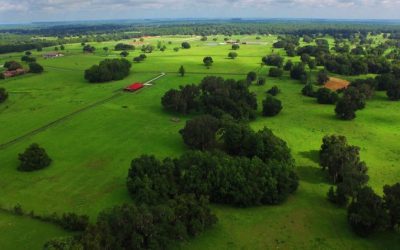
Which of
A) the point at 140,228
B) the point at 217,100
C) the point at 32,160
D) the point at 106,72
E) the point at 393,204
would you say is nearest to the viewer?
the point at 140,228

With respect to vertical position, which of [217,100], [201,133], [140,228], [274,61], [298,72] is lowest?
[140,228]

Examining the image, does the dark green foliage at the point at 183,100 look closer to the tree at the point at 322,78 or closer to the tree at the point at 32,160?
the tree at the point at 32,160

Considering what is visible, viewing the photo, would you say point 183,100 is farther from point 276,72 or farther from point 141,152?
point 276,72

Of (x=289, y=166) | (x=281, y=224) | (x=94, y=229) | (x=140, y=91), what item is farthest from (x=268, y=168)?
(x=140, y=91)

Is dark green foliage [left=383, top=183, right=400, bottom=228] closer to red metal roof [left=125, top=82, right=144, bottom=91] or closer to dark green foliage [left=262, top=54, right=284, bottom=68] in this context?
red metal roof [left=125, top=82, right=144, bottom=91]

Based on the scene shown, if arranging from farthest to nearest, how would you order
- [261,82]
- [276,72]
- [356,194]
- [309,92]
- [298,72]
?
[276,72]
[298,72]
[261,82]
[309,92]
[356,194]

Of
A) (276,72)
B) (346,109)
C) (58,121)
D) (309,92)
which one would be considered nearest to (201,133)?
(346,109)
